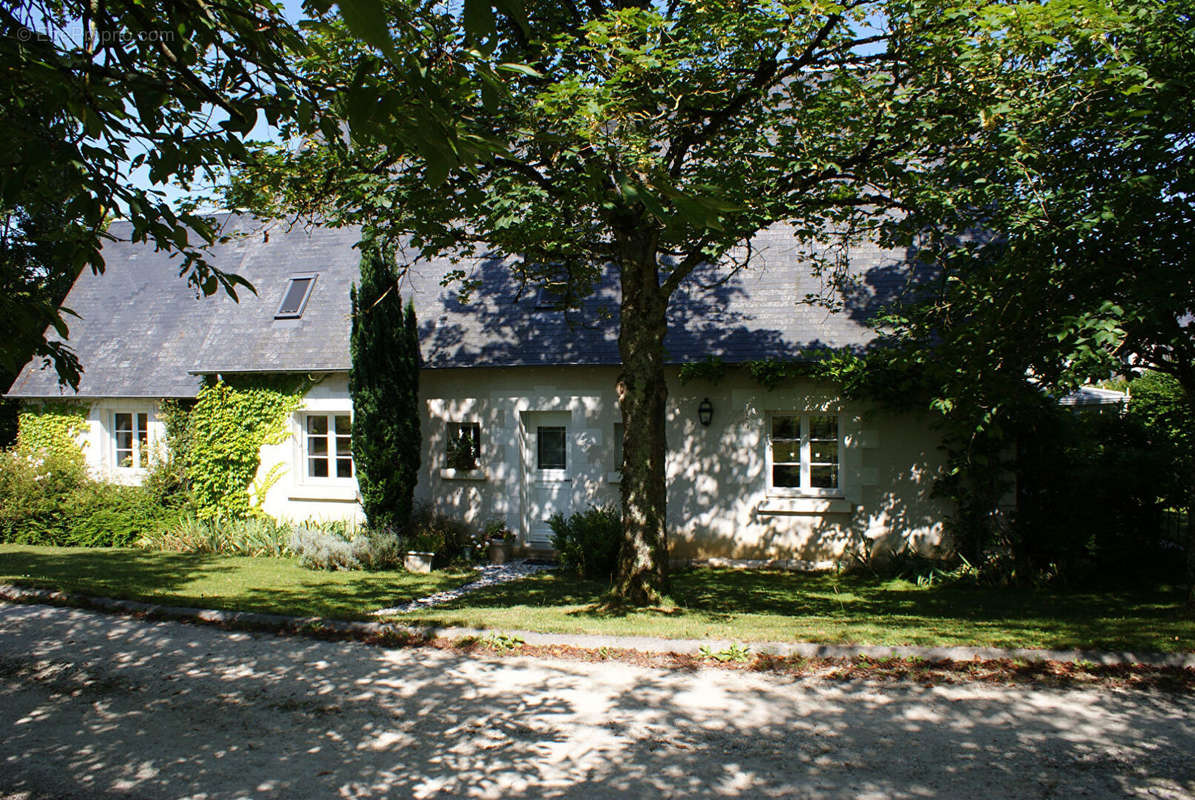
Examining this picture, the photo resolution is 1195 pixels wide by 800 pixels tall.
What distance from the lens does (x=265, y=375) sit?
14.2 metres

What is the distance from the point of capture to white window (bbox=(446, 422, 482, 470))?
13391mm

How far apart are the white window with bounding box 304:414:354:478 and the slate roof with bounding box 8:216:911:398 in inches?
43.1

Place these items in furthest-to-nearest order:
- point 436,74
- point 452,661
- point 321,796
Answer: point 452,661, point 321,796, point 436,74

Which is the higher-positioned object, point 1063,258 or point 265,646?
point 1063,258

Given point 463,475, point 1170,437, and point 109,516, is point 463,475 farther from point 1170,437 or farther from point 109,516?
point 1170,437

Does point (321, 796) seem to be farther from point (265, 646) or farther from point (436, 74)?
point (436, 74)

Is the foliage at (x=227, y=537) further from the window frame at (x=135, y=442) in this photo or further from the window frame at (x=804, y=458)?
the window frame at (x=804, y=458)

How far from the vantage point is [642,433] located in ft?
28.2

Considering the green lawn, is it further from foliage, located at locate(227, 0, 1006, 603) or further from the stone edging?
foliage, located at locate(227, 0, 1006, 603)

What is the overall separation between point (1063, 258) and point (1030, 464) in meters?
4.79

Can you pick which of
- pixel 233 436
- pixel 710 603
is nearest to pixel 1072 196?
pixel 710 603

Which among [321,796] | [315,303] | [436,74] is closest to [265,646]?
[321,796]

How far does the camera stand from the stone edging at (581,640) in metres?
5.95

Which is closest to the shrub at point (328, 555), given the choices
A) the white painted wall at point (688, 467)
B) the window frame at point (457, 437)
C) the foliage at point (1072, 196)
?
the white painted wall at point (688, 467)
